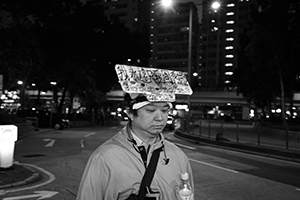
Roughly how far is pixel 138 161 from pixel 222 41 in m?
141

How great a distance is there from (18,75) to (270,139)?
19.3 m

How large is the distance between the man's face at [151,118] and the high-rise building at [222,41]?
12983 centimetres

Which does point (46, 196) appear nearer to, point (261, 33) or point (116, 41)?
point (261, 33)

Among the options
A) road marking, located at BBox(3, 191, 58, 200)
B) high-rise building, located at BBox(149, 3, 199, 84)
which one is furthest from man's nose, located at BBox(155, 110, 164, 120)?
high-rise building, located at BBox(149, 3, 199, 84)

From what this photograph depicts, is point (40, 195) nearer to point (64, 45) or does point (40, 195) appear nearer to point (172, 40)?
point (64, 45)

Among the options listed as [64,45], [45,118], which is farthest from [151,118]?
[64,45]

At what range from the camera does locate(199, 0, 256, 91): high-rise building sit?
436 ft

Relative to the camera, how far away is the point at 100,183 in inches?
89.8

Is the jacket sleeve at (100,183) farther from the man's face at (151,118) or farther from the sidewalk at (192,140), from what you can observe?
the sidewalk at (192,140)

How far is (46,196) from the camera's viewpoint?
6.62m

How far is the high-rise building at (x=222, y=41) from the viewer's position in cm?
13275

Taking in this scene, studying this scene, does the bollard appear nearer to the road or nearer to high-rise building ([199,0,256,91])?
the road

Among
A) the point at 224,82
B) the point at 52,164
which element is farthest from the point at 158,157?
the point at 224,82

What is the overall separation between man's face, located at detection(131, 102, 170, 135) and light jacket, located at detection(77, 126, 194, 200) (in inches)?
6.4
